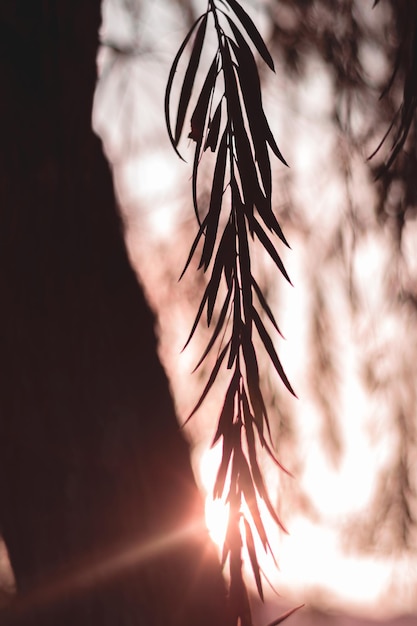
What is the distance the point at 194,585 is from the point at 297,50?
1210mm

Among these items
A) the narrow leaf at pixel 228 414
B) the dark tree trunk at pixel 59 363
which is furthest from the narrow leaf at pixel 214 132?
the dark tree trunk at pixel 59 363

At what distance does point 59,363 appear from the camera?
3.76 feet

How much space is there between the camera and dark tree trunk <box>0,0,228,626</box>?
113 cm

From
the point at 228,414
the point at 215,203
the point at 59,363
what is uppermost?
the point at 59,363

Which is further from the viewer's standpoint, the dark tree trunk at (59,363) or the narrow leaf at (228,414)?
the dark tree trunk at (59,363)

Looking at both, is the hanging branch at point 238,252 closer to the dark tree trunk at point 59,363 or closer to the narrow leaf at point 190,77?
the narrow leaf at point 190,77

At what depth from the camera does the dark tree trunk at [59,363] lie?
1128 mm

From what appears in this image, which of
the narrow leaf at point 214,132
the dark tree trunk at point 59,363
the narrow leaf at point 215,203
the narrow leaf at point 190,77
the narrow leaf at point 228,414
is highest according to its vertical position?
the dark tree trunk at point 59,363

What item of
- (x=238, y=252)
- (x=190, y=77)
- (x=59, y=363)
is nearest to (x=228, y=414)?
(x=238, y=252)

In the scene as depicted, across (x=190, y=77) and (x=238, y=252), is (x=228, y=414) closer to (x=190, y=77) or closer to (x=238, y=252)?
(x=238, y=252)

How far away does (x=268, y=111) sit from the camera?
6.23 ft

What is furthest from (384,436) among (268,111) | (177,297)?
(268,111)

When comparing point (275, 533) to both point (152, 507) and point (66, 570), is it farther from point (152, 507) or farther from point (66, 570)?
point (66, 570)

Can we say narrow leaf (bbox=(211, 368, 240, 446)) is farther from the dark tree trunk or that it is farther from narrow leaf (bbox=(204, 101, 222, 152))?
the dark tree trunk
